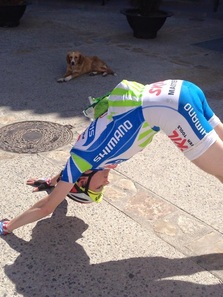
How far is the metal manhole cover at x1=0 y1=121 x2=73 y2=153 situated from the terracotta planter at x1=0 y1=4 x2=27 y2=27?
4.81 m

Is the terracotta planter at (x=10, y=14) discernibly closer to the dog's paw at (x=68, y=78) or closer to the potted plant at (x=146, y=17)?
the potted plant at (x=146, y=17)

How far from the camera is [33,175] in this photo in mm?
3799

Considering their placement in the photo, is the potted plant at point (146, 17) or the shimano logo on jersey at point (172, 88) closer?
the shimano logo on jersey at point (172, 88)

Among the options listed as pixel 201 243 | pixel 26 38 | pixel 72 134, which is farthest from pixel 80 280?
pixel 26 38

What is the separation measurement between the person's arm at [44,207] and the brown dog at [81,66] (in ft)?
11.3

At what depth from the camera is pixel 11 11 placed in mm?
8930

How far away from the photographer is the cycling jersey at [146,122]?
2521 millimetres

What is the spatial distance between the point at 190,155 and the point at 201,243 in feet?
2.26

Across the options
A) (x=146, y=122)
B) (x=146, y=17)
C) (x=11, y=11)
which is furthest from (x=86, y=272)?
(x=11, y=11)

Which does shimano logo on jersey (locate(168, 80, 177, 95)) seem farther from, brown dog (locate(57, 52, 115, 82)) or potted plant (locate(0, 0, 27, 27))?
potted plant (locate(0, 0, 27, 27))

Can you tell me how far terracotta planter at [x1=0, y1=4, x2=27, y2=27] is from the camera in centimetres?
885

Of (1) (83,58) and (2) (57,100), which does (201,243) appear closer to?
(2) (57,100)

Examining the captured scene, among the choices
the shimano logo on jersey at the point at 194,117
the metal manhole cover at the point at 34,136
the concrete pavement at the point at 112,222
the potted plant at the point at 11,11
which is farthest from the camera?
the potted plant at the point at 11,11

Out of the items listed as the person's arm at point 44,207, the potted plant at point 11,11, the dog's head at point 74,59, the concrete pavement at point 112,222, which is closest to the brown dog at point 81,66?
the dog's head at point 74,59
